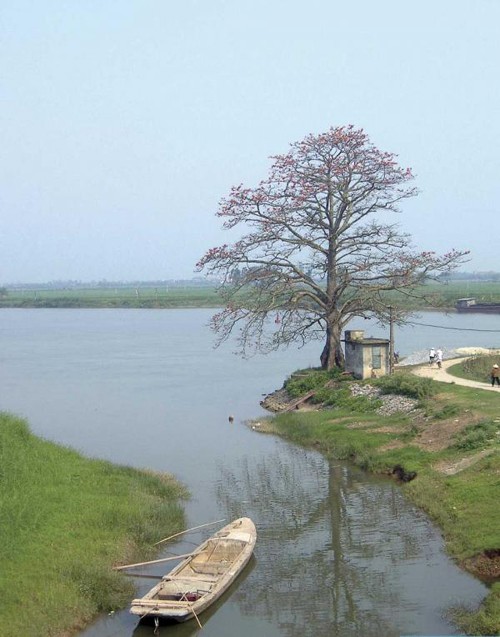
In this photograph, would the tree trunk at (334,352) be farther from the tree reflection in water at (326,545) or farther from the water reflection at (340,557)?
the water reflection at (340,557)

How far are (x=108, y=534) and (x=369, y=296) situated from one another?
2034cm

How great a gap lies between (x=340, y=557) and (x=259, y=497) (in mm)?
5046

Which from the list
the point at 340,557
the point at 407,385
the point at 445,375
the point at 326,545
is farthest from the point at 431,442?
the point at 445,375

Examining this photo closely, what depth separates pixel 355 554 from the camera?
16.9 m

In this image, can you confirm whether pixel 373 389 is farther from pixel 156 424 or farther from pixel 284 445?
pixel 156 424

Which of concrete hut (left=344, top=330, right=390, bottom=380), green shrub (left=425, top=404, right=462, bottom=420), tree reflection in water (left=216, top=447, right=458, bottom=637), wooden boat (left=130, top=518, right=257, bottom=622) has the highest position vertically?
concrete hut (left=344, top=330, right=390, bottom=380)

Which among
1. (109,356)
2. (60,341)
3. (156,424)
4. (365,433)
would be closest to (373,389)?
(365,433)

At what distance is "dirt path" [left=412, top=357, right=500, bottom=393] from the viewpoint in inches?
1172

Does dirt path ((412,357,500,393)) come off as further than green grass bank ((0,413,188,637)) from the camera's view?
Yes

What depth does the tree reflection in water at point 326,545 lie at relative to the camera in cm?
1405

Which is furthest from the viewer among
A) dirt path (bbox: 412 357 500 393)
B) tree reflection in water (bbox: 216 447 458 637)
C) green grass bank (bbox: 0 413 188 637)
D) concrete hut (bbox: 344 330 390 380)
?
concrete hut (bbox: 344 330 390 380)

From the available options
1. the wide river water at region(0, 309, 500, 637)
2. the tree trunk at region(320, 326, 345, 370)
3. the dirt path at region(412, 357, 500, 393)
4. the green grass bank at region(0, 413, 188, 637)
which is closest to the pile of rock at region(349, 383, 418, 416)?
the dirt path at region(412, 357, 500, 393)

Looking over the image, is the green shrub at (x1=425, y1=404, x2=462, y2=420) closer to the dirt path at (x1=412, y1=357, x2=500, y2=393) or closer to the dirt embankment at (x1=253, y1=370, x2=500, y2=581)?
the dirt embankment at (x1=253, y1=370, x2=500, y2=581)

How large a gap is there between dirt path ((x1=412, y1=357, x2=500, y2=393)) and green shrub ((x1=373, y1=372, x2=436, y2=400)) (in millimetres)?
1568
